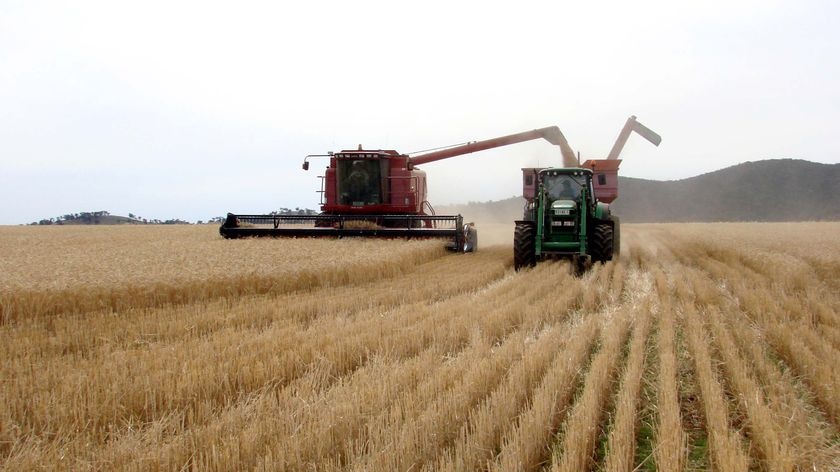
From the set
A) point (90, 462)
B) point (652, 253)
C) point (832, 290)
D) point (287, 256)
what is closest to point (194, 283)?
point (287, 256)

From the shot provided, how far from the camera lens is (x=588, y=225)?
12.9 metres

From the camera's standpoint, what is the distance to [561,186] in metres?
13.0

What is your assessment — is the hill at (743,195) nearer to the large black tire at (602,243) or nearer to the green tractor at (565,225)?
the green tractor at (565,225)

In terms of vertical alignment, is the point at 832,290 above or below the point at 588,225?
below

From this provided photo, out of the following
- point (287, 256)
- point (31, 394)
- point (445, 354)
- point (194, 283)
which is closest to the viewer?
point (31, 394)

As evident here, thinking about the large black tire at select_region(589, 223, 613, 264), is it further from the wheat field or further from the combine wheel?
the combine wheel

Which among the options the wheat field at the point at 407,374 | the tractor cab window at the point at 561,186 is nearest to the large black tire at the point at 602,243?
the tractor cab window at the point at 561,186

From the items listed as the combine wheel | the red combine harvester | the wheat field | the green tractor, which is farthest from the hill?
the wheat field

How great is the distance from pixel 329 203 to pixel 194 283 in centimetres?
990

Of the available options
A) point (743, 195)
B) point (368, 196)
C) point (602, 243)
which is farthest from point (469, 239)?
point (743, 195)

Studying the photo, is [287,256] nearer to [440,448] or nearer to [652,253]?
[440,448]

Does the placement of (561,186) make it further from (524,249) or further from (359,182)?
(359,182)

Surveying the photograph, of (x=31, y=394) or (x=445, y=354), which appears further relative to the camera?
(x=445, y=354)

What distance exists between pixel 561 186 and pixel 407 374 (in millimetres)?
9425
